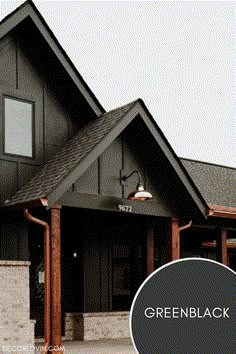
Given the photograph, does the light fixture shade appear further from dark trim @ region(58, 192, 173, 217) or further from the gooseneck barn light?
dark trim @ region(58, 192, 173, 217)

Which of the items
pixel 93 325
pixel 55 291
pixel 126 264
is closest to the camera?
pixel 55 291

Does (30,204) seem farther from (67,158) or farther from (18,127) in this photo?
(18,127)

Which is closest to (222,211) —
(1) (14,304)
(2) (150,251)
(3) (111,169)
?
(2) (150,251)

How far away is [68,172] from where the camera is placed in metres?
10.2

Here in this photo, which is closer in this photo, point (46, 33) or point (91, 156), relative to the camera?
point (91, 156)

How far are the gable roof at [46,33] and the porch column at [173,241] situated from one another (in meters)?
2.79

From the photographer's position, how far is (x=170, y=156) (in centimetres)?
1220

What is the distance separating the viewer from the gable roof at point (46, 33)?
459 inches

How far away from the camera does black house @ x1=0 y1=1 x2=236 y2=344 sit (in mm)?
10766

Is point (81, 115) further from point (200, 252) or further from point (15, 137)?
point (200, 252)

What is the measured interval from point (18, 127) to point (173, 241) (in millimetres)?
3854

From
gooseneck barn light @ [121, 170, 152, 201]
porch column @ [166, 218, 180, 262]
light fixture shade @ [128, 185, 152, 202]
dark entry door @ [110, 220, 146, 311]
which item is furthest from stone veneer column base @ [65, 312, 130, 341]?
light fixture shade @ [128, 185, 152, 202]

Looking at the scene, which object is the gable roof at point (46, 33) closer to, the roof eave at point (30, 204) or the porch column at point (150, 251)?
the roof eave at point (30, 204)

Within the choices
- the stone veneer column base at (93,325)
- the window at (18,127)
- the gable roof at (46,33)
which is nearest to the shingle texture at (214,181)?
the stone veneer column base at (93,325)
